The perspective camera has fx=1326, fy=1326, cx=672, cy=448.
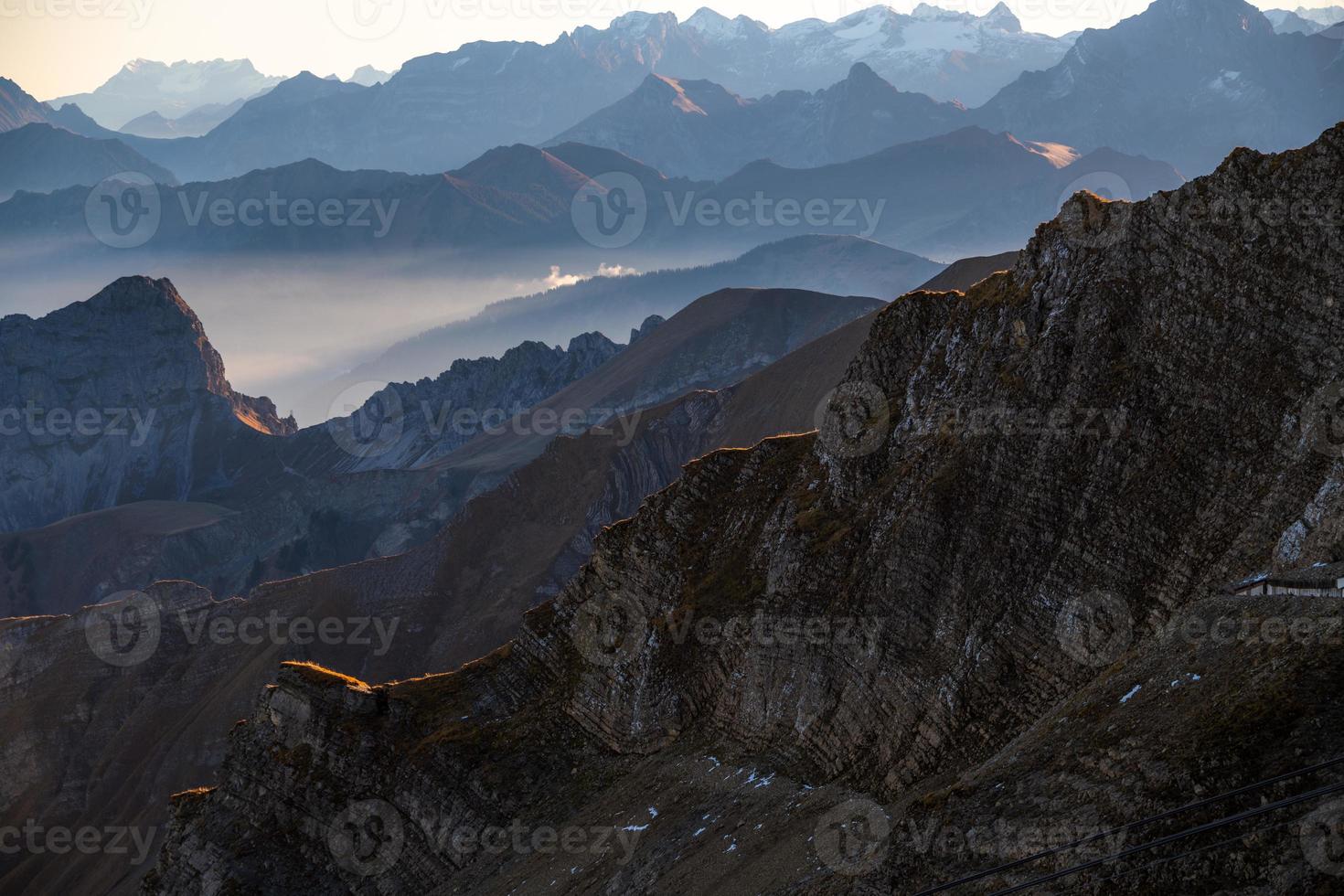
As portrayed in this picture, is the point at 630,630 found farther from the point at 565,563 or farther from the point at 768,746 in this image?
the point at 565,563

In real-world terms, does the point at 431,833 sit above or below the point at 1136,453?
below

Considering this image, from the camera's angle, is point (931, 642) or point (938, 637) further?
point (931, 642)

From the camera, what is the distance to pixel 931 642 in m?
59.8

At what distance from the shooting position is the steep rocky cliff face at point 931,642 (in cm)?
4128

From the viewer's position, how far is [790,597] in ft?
228

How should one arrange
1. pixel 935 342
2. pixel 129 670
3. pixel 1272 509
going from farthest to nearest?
pixel 129 670, pixel 935 342, pixel 1272 509

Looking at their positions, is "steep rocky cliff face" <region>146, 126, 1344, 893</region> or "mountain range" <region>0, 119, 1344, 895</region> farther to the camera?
"steep rocky cliff face" <region>146, 126, 1344, 893</region>

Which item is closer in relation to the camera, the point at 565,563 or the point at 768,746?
the point at 768,746

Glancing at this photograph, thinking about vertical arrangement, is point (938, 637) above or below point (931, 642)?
above

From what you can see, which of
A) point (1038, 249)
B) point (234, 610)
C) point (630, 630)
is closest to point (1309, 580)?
point (1038, 249)

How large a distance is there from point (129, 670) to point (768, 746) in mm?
148224

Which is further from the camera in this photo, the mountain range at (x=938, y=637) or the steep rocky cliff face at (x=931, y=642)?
the steep rocky cliff face at (x=931, y=642)

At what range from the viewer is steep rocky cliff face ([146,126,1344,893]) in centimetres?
4128

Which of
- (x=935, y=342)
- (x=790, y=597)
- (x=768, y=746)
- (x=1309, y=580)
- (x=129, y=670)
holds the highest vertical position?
(x=935, y=342)
